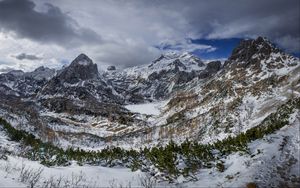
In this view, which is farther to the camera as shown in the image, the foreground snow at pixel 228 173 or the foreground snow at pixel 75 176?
the foreground snow at pixel 228 173

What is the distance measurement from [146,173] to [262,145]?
8.68m

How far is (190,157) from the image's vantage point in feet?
75.2

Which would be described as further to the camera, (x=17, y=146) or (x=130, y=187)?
(x=17, y=146)

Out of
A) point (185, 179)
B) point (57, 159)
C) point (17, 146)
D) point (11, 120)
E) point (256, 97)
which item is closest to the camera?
point (185, 179)

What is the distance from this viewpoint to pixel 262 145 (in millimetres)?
23156

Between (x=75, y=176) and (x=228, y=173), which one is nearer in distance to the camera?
(x=228, y=173)

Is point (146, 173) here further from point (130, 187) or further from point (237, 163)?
point (237, 163)

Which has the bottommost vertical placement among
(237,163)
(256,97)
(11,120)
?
(237,163)

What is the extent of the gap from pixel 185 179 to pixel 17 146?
2648 centimetres

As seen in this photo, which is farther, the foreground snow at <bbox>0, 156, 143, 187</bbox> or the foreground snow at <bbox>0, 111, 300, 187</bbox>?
the foreground snow at <bbox>0, 111, 300, 187</bbox>

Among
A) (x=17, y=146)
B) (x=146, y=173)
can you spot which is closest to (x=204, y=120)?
(x=17, y=146)

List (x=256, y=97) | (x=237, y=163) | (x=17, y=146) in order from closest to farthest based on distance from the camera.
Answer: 1. (x=237, y=163)
2. (x=17, y=146)
3. (x=256, y=97)

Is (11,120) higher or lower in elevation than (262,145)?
higher

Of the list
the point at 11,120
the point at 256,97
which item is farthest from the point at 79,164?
the point at 256,97
